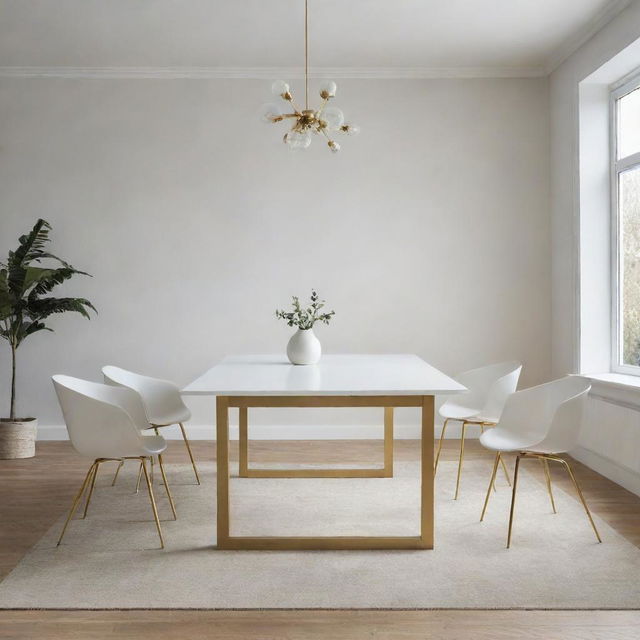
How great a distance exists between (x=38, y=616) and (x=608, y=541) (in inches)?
99.0

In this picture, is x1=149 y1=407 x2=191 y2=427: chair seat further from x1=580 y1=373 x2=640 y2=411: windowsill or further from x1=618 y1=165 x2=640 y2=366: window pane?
x1=618 y1=165 x2=640 y2=366: window pane

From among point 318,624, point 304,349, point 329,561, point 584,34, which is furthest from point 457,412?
point 584,34

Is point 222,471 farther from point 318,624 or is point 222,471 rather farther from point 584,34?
point 584,34

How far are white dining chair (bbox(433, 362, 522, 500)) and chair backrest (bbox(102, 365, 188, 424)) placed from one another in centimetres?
165

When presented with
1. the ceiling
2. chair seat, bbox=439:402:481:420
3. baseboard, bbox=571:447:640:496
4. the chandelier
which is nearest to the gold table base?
chair seat, bbox=439:402:481:420

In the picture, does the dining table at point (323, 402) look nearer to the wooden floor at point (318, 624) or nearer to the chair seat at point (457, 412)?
the wooden floor at point (318, 624)

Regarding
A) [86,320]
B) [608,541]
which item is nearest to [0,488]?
[86,320]

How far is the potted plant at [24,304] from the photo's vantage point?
5219mm

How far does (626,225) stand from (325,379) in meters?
2.78

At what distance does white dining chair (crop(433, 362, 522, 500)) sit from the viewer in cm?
423

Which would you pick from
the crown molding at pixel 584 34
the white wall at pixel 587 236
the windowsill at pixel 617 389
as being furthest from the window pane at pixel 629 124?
the windowsill at pixel 617 389

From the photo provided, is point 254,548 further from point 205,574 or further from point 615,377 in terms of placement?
point 615,377

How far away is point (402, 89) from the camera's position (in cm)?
595

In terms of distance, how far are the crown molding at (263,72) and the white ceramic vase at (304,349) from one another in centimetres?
269
